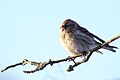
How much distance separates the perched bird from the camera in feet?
20.7

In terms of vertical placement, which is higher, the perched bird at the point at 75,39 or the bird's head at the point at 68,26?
the bird's head at the point at 68,26

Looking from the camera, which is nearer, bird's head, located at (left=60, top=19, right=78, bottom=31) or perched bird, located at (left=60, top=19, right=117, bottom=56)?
perched bird, located at (left=60, top=19, right=117, bottom=56)

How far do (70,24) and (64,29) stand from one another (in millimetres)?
173

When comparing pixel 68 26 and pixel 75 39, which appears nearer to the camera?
pixel 75 39

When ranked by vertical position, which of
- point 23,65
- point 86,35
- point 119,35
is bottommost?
point 119,35

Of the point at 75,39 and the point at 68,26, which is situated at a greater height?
the point at 68,26

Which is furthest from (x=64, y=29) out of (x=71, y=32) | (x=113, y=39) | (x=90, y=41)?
(x=113, y=39)

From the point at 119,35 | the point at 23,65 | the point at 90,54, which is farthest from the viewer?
the point at 23,65

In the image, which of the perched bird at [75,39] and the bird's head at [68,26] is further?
the bird's head at [68,26]

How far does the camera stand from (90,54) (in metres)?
2.15

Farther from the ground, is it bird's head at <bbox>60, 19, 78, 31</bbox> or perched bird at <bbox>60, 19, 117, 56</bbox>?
bird's head at <bbox>60, 19, 78, 31</bbox>

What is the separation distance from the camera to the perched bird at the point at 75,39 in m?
6.30

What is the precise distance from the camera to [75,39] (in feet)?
21.8

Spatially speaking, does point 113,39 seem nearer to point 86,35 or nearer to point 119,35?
point 119,35
